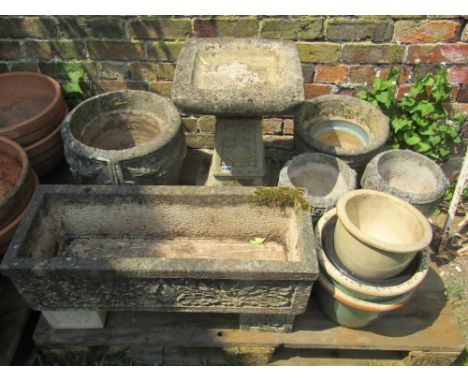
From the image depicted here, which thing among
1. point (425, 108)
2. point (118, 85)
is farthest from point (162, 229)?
point (425, 108)

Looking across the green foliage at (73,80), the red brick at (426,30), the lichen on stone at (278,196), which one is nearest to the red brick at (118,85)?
the green foliage at (73,80)

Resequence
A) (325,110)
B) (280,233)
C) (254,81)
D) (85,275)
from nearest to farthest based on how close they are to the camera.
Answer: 1. (85,275)
2. (254,81)
3. (280,233)
4. (325,110)

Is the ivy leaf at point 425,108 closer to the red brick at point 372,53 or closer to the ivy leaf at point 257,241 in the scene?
the red brick at point 372,53

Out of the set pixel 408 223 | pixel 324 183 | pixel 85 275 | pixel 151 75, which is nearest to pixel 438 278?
pixel 408 223

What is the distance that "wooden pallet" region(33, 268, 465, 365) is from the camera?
2062mm

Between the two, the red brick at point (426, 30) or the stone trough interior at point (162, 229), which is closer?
the stone trough interior at point (162, 229)

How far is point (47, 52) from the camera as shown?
289 cm

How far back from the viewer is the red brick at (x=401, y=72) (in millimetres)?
2771

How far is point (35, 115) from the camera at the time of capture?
2.86 meters

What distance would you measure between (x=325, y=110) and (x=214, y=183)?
0.97m

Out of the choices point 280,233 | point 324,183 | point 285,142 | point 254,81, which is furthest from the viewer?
point 285,142

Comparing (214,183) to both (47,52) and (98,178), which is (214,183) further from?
(47,52)

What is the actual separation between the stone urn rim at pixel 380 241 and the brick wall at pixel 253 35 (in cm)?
112

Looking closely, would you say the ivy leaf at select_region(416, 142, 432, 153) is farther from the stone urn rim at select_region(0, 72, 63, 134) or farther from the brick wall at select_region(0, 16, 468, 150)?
the stone urn rim at select_region(0, 72, 63, 134)
